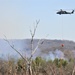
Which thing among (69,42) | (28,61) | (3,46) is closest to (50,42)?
(69,42)

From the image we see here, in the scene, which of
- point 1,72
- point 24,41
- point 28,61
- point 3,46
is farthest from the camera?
point 24,41

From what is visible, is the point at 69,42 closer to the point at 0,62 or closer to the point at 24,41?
the point at 24,41

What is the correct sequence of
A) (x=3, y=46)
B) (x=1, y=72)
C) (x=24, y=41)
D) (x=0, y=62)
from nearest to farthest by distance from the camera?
(x=0, y=62) < (x=1, y=72) < (x=3, y=46) < (x=24, y=41)

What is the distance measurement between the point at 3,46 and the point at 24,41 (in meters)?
32.8

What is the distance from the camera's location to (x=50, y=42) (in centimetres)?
14662

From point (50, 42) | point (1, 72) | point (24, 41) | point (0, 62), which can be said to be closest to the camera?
point (0, 62)

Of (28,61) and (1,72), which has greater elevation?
(28,61)

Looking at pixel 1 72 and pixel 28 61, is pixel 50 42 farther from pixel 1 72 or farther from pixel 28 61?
pixel 28 61

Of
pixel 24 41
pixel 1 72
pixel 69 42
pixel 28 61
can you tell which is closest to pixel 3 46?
pixel 24 41

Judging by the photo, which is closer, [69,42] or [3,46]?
[3,46]

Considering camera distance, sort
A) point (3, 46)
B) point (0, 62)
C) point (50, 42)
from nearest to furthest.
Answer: point (0, 62)
point (3, 46)
point (50, 42)

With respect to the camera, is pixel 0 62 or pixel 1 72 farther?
pixel 1 72

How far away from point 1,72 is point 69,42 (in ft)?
386

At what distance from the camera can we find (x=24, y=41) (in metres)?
120
